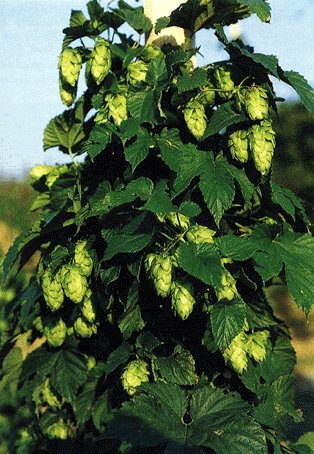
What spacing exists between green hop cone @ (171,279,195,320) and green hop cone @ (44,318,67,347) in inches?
23.8

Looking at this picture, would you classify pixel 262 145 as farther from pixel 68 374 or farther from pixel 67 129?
pixel 68 374

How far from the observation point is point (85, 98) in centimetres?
227

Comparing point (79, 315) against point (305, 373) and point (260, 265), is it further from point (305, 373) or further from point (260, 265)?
point (305, 373)

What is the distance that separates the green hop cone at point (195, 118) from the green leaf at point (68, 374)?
2.66 ft

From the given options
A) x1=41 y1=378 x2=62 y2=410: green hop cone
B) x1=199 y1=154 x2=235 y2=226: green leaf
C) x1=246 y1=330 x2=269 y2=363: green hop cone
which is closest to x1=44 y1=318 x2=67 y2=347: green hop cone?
x1=41 y1=378 x2=62 y2=410: green hop cone

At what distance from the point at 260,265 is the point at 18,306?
1.17m

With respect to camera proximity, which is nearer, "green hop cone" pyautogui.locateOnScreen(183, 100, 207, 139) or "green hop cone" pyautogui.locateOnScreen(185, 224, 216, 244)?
"green hop cone" pyautogui.locateOnScreen(185, 224, 216, 244)

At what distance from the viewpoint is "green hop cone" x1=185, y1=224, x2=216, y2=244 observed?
1704mm

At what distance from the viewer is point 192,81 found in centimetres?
182

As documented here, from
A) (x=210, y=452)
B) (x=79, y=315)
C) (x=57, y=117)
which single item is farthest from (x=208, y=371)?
(x=57, y=117)

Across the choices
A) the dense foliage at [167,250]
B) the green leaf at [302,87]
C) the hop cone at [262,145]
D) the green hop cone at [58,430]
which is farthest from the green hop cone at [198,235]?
the green hop cone at [58,430]

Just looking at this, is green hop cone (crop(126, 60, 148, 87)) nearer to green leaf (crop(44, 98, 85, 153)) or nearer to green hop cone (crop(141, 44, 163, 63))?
green hop cone (crop(141, 44, 163, 63))

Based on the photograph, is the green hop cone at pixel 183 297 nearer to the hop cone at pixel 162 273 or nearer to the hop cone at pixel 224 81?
the hop cone at pixel 162 273

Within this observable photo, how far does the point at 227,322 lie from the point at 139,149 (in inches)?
19.2
